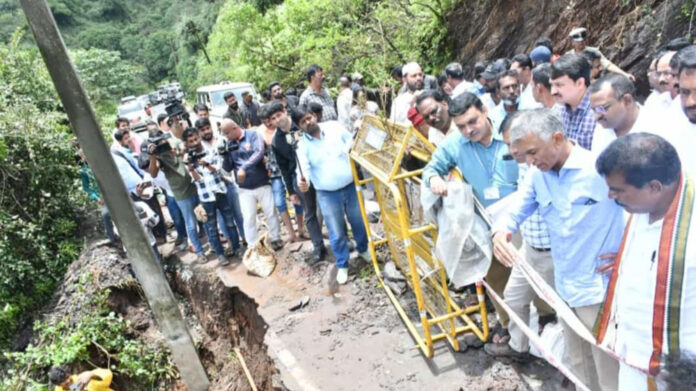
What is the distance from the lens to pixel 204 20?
137 feet

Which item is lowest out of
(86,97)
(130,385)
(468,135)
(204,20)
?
(130,385)

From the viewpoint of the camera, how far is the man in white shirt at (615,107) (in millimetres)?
2645

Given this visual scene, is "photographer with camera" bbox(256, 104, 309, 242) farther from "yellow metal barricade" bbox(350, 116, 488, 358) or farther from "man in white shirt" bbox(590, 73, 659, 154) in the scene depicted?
"man in white shirt" bbox(590, 73, 659, 154)

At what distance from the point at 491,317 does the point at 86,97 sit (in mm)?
3455

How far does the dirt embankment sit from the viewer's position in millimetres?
6012

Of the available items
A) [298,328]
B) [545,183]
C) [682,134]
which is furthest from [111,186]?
[682,134]

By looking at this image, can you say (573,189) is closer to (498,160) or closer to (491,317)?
(498,160)

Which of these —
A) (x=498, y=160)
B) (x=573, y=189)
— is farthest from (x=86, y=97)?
(x=573, y=189)

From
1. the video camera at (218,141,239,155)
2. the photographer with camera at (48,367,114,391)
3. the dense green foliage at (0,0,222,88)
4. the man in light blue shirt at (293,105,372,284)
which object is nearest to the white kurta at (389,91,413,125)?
the man in light blue shirt at (293,105,372,284)

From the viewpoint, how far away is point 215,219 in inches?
228

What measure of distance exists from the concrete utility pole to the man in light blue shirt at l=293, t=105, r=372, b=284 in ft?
5.37

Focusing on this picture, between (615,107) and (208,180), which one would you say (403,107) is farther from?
(615,107)

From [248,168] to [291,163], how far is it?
522 mm

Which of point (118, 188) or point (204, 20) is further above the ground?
point (204, 20)
